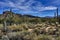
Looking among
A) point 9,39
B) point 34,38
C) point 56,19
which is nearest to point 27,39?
→ point 34,38

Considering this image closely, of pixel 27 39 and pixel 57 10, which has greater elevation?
pixel 57 10

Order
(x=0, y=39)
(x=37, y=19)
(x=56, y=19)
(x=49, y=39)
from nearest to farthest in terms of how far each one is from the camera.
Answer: (x=49, y=39) < (x=0, y=39) < (x=56, y=19) < (x=37, y=19)

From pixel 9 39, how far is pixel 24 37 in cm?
137

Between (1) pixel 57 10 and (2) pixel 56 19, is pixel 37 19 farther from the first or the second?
(1) pixel 57 10

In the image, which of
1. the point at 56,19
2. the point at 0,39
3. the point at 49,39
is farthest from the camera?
the point at 56,19

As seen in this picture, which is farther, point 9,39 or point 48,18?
point 48,18

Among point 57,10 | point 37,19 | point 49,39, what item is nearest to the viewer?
point 49,39

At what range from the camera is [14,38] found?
17453 millimetres

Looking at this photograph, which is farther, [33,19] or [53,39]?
[33,19]

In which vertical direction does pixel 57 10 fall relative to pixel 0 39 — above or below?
above

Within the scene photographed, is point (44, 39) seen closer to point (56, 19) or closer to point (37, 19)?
point (56, 19)

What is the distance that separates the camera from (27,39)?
1683cm

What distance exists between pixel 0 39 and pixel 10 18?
87.2ft

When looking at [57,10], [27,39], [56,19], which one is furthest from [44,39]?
[56,19]
